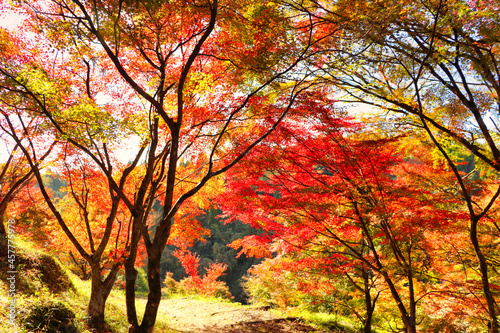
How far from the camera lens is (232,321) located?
274 inches

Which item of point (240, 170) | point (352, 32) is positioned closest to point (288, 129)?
point (240, 170)

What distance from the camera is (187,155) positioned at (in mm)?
6371

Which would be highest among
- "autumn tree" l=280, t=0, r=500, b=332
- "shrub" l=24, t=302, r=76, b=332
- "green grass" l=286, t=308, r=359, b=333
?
"autumn tree" l=280, t=0, r=500, b=332

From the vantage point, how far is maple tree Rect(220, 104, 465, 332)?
14.1 feet

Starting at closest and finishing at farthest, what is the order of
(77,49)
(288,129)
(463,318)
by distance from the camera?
(77,49) → (288,129) → (463,318)

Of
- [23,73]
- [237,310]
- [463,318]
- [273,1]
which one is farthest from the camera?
[237,310]

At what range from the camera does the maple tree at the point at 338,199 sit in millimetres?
4293

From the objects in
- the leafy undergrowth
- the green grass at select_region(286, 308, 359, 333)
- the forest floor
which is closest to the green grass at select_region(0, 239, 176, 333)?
the leafy undergrowth

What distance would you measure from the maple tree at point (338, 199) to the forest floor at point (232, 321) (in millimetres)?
2209

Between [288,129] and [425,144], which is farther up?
[288,129]

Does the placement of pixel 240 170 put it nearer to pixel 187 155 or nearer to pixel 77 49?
pixel 187 155

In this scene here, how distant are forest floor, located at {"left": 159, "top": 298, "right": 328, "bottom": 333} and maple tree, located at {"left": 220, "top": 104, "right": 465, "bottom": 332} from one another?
221 cm

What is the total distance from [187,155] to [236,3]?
3534 mm

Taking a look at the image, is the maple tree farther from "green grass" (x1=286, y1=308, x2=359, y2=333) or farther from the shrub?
the shrub
